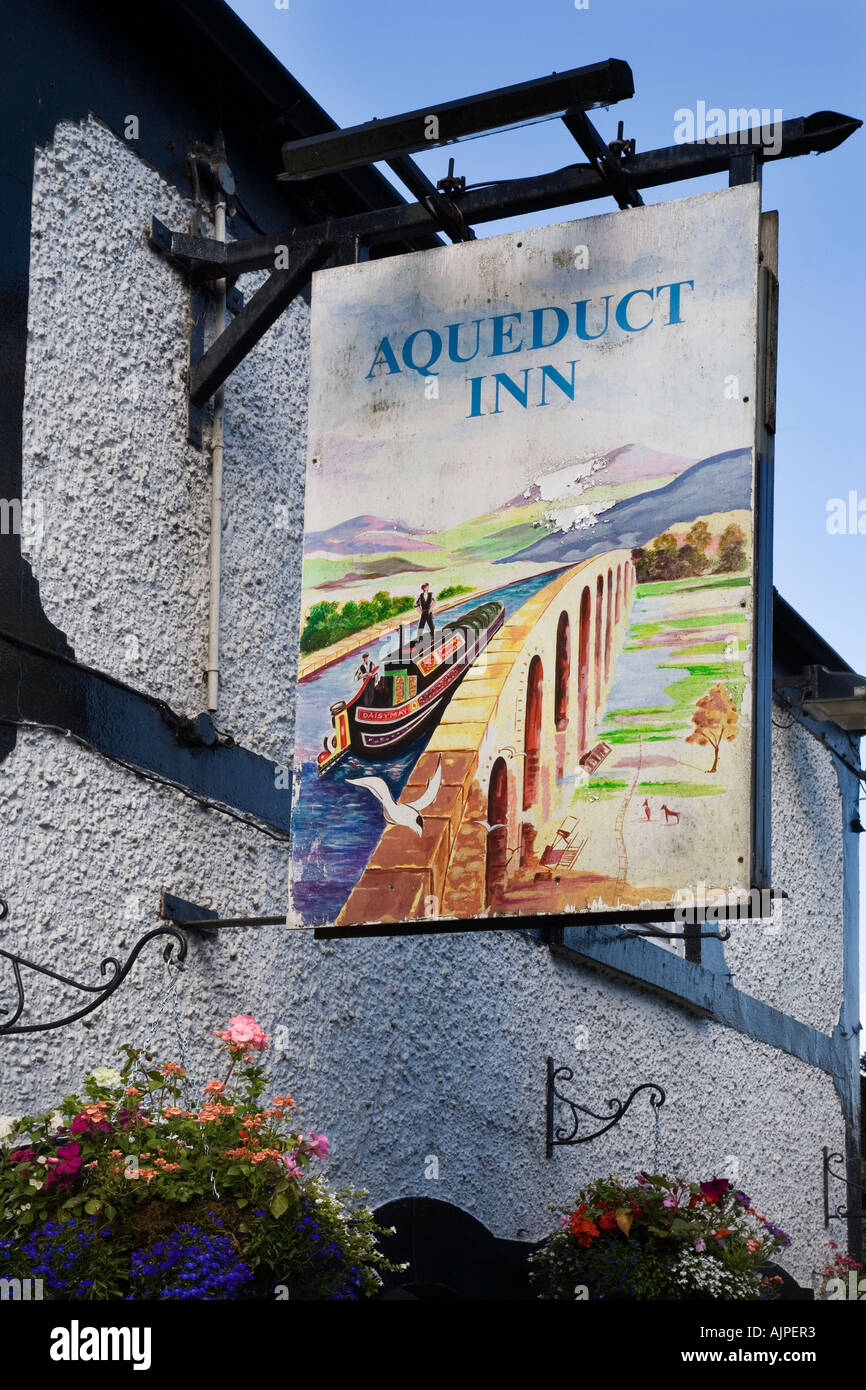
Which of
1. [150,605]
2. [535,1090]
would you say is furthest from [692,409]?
[535,1090]

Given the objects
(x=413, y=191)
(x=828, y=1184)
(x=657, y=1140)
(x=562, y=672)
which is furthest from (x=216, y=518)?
(x=828, y=1184)

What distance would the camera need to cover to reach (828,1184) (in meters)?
12.5

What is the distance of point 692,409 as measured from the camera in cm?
529

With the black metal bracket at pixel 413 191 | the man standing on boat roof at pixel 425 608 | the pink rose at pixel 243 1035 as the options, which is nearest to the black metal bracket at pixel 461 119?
the black metal bracket at pixel 413 191

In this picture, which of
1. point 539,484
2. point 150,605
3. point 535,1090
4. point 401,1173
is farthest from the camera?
point 535,1090

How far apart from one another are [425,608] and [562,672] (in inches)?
19.1

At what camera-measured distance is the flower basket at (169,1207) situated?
174 inches

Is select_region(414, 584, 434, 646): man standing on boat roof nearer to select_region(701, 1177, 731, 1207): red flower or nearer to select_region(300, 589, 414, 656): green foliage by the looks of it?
select_region(300, 589, 414, 656): green foliage

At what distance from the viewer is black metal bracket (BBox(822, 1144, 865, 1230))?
40.5 ft

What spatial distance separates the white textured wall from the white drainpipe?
46 mm

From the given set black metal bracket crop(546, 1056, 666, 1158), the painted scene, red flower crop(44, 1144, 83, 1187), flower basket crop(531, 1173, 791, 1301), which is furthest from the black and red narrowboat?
black metal bracket crop(546, 1056, 666, 1158)
